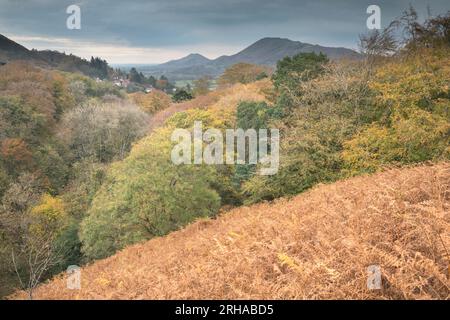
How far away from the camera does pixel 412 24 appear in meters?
22.1

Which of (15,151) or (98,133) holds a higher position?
(98,133)

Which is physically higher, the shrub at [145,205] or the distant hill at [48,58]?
the distant hill at [48,58]

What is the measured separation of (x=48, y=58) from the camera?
143m

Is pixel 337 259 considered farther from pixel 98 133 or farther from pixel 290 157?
pixel 98 133

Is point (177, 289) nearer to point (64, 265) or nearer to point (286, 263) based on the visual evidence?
point (286, 263)

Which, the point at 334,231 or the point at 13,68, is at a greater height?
the point at 13,68

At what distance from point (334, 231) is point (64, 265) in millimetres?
24870

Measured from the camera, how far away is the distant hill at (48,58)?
412ft

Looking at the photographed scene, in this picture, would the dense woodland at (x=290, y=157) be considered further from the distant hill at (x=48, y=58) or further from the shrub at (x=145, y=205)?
the distant hill at (x=48, y=58)

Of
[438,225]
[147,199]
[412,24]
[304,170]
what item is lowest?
[147,199]

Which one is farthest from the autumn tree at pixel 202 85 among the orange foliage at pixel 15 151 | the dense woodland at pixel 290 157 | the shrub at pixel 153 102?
the dense woodland at pixel 290 157

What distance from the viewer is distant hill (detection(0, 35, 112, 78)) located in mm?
125700

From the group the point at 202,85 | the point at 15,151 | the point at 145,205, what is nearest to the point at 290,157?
the point at 145,205
